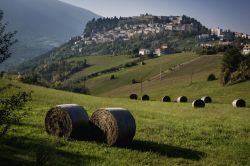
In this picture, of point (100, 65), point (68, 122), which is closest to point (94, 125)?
point (68, 122)

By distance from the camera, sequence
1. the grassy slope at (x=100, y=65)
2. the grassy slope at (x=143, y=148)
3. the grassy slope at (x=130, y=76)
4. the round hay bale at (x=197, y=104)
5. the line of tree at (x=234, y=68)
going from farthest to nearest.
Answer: the grassy slope at (x=100, y=65), the grassy slope at (x=130, y=76), the line of tree at (x=234, y=68), the round hay bale at (x=197, y=104), the grassy slope at (x=143, y=148)

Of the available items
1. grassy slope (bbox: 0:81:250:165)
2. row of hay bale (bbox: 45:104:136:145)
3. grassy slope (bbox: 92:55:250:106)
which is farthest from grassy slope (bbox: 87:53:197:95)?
row of hay bale (bbox: 45:104:136:145)

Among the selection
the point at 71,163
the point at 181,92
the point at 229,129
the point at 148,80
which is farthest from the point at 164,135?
the point at 148,80

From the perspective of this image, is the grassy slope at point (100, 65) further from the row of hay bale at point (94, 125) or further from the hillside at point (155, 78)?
the row of hay bale at point (94, 125)

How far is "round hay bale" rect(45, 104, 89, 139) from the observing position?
1791 cm

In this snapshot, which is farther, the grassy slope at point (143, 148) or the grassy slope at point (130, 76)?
the grassy slope at point (130, 76)

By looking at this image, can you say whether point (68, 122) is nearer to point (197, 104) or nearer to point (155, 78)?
point (197, 104)

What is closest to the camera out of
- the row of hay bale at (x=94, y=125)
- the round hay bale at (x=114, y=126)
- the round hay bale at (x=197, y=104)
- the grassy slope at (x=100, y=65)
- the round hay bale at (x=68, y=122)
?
the round hay bale at (x=114, y=126)

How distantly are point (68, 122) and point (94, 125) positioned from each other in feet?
3.98

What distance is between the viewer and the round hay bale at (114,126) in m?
17.4

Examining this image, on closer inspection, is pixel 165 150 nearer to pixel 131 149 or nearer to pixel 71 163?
pixel 131 149

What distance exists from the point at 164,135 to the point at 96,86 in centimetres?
11487

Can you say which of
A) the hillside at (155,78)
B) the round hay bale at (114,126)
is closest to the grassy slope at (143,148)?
the round hay bale at (114,126)

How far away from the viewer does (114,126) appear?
1745 centimetres
